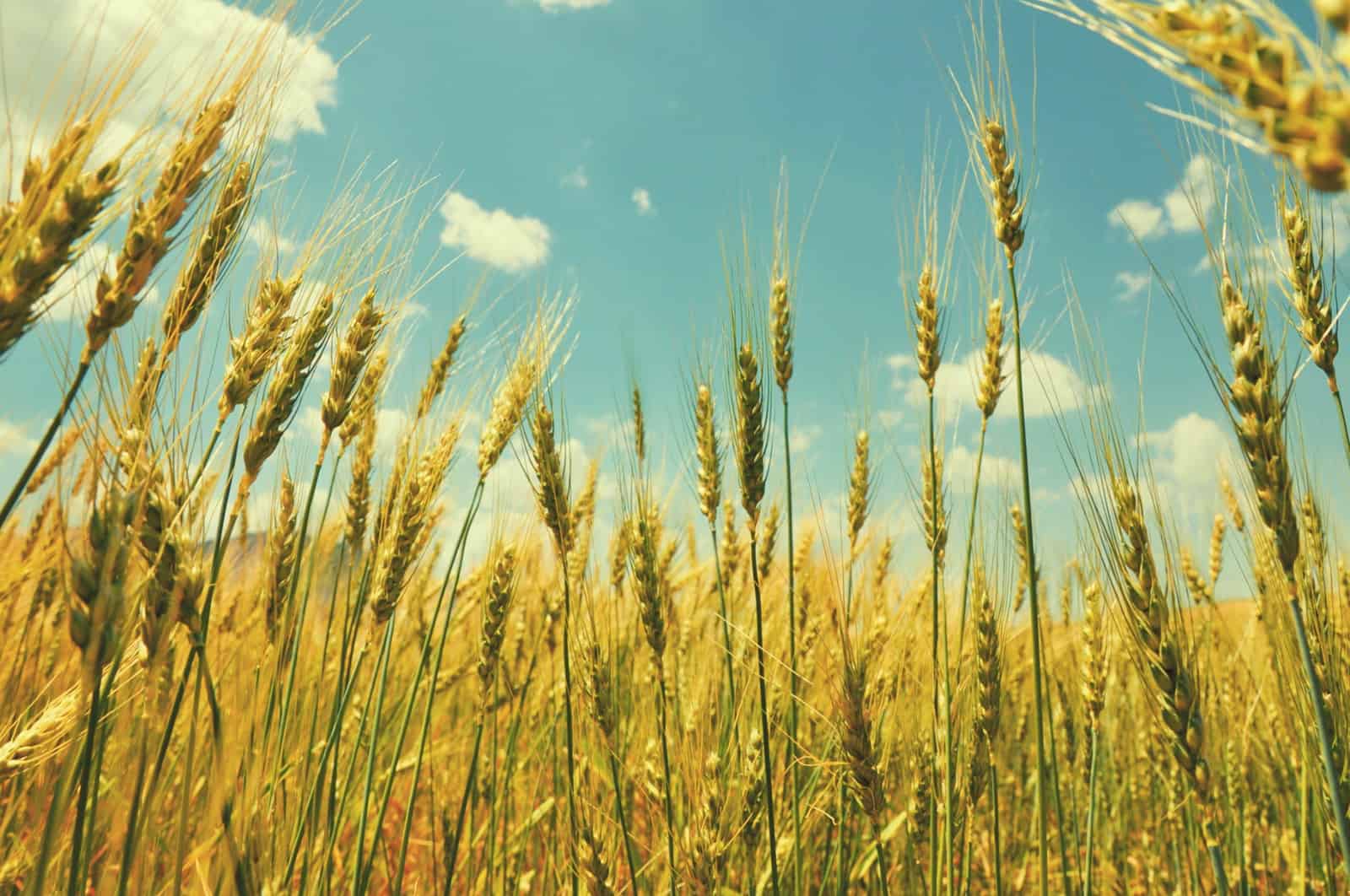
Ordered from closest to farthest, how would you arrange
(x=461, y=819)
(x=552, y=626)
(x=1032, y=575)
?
(x=1032, y=575)
(x=461, y=819)
(x=552, y=626)

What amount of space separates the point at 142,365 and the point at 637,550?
1.20 m

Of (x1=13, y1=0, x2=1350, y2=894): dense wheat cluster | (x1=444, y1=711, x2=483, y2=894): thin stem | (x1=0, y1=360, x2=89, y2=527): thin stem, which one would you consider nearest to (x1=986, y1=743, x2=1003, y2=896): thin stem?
(x1=13, y1=0, x2=1350, y2=894): dense wheat cluster

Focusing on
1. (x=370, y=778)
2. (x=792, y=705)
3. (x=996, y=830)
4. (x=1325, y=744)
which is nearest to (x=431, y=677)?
(x=370, y=778)

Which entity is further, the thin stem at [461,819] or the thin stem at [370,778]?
the thin stem at [461,819]

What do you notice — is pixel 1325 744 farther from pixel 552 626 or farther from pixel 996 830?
pixel 552 626

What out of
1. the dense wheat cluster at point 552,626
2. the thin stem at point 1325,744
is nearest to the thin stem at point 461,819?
the dense wheat cluster at point 552,626

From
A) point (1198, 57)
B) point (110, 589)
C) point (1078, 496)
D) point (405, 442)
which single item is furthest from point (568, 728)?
point (1198, 57)

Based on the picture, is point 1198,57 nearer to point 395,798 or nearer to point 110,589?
point 110,589

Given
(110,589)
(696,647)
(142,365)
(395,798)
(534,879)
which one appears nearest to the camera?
(110,589)

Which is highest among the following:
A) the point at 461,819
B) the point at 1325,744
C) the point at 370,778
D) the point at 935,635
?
the point at 935,635

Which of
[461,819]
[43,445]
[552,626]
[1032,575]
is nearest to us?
[43,445]

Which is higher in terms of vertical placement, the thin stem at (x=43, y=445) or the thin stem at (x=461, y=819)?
the thin stem at (x=43, y=445)

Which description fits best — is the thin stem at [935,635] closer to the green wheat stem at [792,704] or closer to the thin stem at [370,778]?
the green wheat stem at [792,704]

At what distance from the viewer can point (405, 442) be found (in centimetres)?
209
